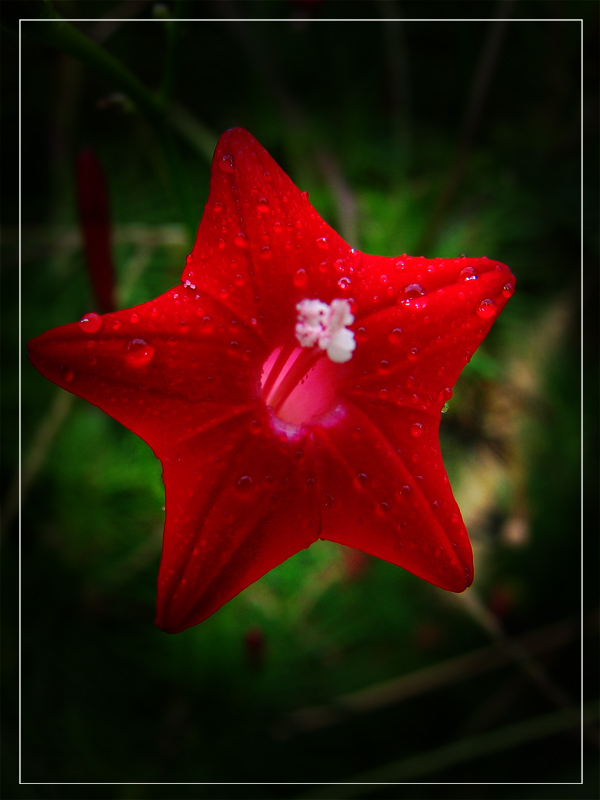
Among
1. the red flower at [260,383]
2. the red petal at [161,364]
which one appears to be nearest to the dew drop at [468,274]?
the red flower at [260,383]

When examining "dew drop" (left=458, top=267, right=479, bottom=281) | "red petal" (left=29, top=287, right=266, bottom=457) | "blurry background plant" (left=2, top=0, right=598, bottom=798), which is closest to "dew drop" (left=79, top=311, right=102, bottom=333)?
"red petal" (left=29, top=287, right=266, bottom=457)

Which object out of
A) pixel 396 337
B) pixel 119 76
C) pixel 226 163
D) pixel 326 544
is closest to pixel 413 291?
pixel 396 337

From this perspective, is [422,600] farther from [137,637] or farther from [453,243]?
[453,243]

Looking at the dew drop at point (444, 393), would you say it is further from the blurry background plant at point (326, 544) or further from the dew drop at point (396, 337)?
the blurry background plant at point (326, 544)

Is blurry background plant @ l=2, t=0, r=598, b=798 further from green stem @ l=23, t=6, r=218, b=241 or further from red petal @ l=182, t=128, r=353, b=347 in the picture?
red petal @ l=182, t=128, r=353, b=347

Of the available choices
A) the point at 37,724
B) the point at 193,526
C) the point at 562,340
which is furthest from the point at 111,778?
the point at 562,340
